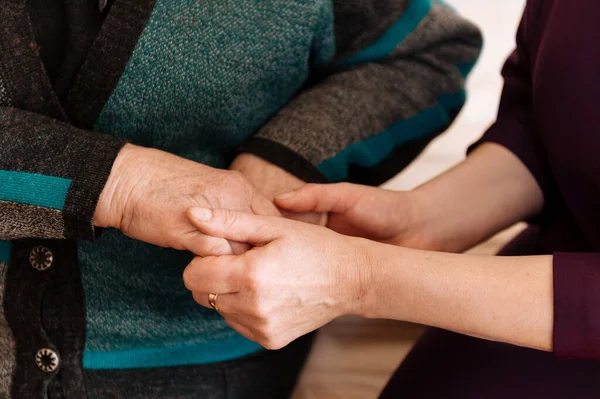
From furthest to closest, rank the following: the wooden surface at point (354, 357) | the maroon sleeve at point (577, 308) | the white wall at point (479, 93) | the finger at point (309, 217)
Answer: the white wall at point (479, 93) → the wooden surface at point (354, 357) → the finger at point (309, 217) → the maroon sleeve at point (577, 308)

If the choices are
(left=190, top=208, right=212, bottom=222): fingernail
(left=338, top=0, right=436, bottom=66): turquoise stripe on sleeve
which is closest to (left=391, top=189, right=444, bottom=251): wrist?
(left=338, top=0, right=436, bottom=66): turquoise stripe on sleeve

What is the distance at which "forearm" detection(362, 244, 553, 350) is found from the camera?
70 cm

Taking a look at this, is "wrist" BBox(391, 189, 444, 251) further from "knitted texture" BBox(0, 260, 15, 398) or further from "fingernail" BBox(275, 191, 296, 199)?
"knitted texture" BBox(0, 260, 15, 398)

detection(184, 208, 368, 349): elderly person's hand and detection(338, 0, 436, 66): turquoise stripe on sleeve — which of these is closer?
detection(184, 208, 368, 349): elderly person's hand

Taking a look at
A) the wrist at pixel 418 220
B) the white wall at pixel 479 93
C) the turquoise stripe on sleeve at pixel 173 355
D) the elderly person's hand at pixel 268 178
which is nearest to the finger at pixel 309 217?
the elderly person's hand at pixel 268 178

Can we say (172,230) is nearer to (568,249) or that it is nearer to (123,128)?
(123,128)

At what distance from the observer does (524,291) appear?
2.30ft

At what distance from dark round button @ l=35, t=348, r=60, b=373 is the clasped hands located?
0.22 metres

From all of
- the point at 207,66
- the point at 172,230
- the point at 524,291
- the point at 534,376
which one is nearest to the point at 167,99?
the point at 207,66

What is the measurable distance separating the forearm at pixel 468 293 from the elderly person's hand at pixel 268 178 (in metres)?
0.19

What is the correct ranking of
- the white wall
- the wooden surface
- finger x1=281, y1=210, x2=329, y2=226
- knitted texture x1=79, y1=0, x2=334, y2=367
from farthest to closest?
the white wall
the wooden surface
finger x1=281, y1=210, x2=329, y2=226
knitted texture x1=79, y1=0, x2=334, y2=367

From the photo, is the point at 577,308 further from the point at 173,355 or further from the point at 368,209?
the point at 173,355

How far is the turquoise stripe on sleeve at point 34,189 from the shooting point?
726 millimetres

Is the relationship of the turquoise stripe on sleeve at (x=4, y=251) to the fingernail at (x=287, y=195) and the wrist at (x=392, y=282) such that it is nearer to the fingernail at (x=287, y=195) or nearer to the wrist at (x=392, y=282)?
the fingernail at (x=287, y=195)
